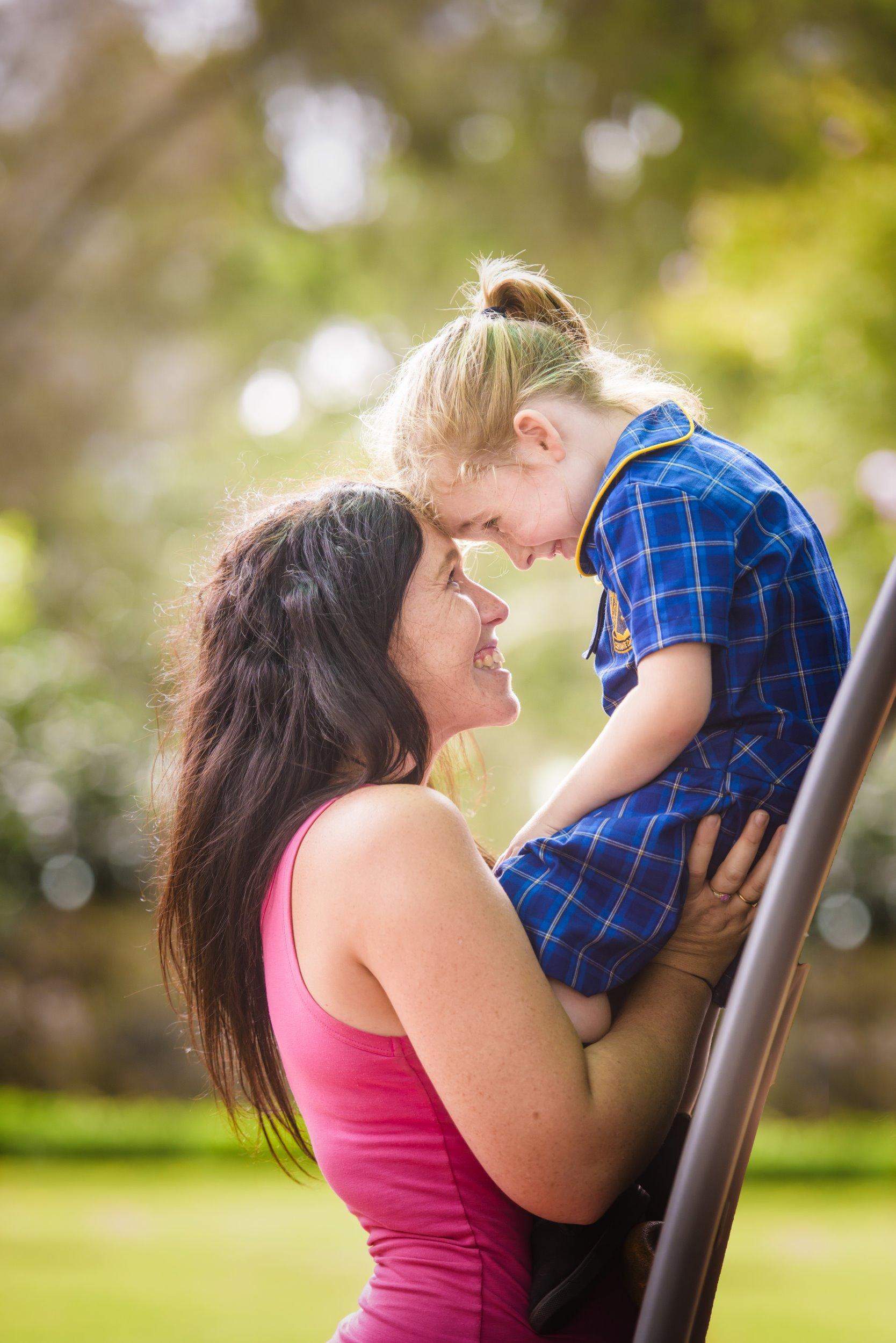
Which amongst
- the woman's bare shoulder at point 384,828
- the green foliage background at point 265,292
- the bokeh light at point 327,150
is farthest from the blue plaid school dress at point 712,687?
the bokeh light at point 327,150

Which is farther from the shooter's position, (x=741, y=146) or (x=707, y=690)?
(x=741, y=146)

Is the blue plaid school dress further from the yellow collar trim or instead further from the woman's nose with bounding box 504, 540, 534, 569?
the woman's nose with bounding box 504, 540, 534, 569

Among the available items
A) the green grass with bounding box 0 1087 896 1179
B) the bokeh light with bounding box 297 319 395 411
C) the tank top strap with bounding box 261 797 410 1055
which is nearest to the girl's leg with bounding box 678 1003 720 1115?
the tank top strap with bounding box 261 797 410 1055

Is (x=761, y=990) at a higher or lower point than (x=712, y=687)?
lower

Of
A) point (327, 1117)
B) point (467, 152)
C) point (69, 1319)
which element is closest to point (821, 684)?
point (327, 1117)

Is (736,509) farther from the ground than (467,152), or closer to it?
closer to it

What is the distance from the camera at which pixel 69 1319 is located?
14.1ft

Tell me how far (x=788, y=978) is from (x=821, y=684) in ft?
1.65

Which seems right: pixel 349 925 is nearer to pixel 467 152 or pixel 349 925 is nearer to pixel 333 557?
pixel 333 557

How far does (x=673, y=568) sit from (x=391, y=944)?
0.50 metres

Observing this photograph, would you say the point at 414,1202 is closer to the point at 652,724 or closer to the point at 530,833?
the point at 530,833

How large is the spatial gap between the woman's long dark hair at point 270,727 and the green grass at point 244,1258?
10.8 ft

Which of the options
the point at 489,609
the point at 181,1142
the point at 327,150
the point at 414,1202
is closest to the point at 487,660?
the point at 489,609

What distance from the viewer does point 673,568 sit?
1335 mm
